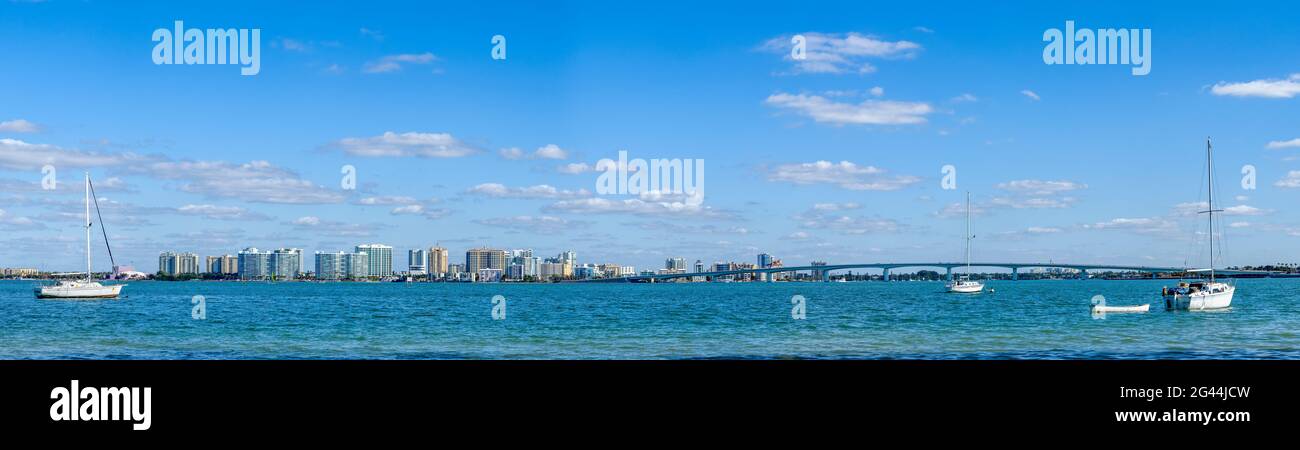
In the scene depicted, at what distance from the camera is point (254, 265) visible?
618 feet

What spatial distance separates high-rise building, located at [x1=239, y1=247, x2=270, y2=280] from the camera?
607ft

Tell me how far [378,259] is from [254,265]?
24.6m

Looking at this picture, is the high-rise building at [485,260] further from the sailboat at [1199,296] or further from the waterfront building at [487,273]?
the sailboat at [1199,296]

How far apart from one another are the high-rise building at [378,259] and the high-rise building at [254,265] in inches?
672

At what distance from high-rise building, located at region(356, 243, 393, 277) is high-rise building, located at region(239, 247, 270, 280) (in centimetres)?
1706

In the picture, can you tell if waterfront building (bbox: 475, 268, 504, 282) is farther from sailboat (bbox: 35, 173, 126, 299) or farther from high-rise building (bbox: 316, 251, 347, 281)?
sailboat (bbox: 35, 173, 126, 299)

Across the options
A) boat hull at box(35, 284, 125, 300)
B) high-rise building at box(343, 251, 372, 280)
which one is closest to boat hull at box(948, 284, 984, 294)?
boat hull at box(35, 284, 125, 300)

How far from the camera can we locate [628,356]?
28688 mm

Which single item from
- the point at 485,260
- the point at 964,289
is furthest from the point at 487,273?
the point at 964,289

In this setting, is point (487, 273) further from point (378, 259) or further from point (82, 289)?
point (82, 289)
